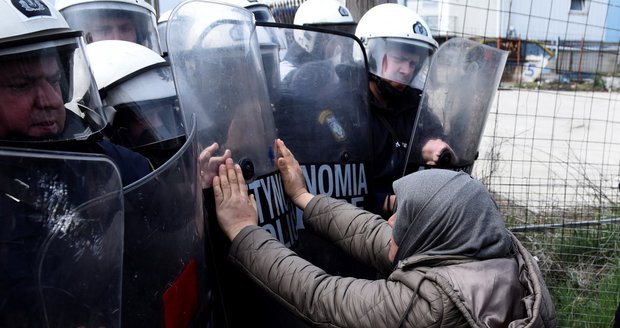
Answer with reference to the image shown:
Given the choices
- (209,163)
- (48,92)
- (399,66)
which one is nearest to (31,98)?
(48,92)

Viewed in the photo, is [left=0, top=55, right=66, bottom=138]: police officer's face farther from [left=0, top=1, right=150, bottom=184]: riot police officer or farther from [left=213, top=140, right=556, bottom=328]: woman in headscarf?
[left=213, top=140, right=556, bottom=328]: woman in headscarf

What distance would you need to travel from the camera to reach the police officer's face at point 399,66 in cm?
298

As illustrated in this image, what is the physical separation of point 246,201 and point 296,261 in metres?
0.24

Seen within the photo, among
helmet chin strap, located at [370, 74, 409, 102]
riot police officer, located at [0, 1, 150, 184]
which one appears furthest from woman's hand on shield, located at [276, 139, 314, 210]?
helmet chin strap, located at [370, 74, 409, 102]

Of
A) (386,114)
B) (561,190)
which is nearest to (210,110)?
(386,114)

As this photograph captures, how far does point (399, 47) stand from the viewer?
10.1ft

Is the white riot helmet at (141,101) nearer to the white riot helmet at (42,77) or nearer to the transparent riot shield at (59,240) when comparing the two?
the white riot helmet at (42,77)

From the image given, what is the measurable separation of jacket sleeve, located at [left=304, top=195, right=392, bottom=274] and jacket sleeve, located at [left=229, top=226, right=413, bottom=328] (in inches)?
13.9

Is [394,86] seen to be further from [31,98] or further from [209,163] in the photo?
[31,98]

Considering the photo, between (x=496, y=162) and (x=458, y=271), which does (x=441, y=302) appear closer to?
(x=458, y=271)

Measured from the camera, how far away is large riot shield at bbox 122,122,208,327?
122 centimetres

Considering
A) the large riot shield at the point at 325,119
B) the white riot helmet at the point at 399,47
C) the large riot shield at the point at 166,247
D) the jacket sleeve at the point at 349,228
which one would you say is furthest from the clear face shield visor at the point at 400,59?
the large riot shield at the point at 166,247

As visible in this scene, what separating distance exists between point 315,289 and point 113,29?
1942mm

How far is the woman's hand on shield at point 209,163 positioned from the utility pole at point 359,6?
252cm
